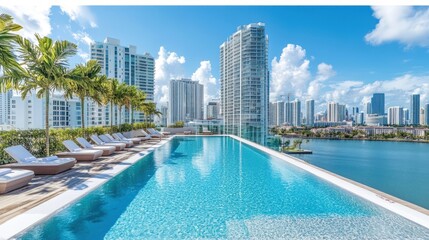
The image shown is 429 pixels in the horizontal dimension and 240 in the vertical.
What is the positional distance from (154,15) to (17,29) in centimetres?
1335

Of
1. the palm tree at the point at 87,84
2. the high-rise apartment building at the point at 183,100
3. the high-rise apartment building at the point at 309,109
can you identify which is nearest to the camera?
the palm tree at the point at 87,84

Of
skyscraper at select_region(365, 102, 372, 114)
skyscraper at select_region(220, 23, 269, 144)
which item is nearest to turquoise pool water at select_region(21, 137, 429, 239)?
skyscraper at select_region(220, 23, 269, 144)

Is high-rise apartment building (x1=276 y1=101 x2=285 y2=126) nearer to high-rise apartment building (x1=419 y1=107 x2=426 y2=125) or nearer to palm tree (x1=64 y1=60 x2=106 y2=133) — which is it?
high-rise apartment building (x1=419 y1=107 x2=426 y2=125)

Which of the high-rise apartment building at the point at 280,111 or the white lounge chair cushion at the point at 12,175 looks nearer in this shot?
the white lounge chair cushion at the point at 12,175

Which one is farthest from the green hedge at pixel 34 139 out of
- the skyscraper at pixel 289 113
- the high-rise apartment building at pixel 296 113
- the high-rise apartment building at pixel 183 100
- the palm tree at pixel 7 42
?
the high-rise apartment building at pixel 296 113

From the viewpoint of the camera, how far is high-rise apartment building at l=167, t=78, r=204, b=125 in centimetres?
10456

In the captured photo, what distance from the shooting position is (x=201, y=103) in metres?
113

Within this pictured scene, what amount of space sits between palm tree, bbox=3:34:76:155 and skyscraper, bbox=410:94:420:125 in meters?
148

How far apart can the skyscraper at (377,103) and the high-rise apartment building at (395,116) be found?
1384 cm

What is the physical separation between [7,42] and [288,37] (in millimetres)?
36322

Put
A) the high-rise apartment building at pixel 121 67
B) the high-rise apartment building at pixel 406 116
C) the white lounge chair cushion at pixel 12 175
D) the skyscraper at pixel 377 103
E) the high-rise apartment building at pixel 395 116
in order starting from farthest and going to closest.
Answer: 1. the skyscraper at pixel 377 103
2. the high-rise apartment building at pixel 395 116
3. the high-rise apartment building at pixel 406 116
4. the high-rise apartment building at pixel 121 67
5. the white lounge chair cushion at pixel 12 175

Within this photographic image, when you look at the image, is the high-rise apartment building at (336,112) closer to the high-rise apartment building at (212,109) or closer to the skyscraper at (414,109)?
the skyscraper at (414,109)

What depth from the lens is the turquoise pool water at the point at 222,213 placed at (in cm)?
380

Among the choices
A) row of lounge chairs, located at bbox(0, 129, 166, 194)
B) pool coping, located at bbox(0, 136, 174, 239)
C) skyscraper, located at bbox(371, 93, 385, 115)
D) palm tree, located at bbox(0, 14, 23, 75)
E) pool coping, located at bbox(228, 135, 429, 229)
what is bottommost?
pool coping, located at bbox(228, 135, 429, 229)
